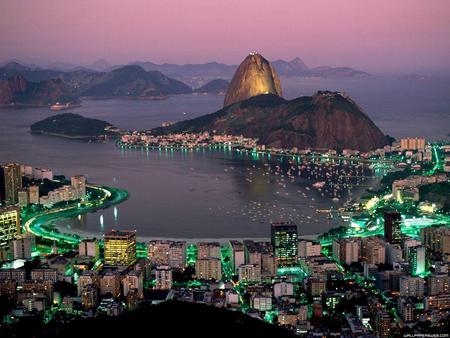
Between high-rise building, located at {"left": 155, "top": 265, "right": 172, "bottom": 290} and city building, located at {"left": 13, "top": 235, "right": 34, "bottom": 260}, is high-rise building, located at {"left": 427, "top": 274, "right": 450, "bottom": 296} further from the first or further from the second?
city building, located at {"left": 13, "top": 235, "right": 34, "bottom": 260}

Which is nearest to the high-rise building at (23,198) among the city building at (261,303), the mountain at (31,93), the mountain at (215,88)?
the city building at (261,303)

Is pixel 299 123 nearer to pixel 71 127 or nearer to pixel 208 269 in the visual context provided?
pixel 71 127

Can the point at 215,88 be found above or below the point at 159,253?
above

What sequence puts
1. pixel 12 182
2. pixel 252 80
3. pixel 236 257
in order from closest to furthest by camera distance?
pixel 236 257, pixel 12 182, pixel 252 80

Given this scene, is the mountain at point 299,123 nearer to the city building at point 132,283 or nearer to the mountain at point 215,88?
the city building at point 132,283

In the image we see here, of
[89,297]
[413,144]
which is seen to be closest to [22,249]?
[89,297]

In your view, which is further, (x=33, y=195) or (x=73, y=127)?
(x=73, y=127)

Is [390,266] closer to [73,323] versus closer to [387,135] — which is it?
[73,323]

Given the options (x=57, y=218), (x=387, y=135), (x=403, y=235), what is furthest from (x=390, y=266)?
(x=387, y=135)
